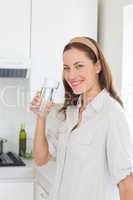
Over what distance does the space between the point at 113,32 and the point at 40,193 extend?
114cm

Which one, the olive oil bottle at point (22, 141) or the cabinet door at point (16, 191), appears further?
the olive oil bottle at point (22, 141)

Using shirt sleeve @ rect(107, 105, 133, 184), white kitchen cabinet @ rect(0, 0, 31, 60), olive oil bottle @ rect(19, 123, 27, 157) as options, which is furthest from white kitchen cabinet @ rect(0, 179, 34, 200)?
shirt sleeve @ rect(107, 105, 133, 184)

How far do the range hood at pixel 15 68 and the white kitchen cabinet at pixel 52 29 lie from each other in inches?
2.1

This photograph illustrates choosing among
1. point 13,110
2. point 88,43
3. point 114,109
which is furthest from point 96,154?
point 13,110

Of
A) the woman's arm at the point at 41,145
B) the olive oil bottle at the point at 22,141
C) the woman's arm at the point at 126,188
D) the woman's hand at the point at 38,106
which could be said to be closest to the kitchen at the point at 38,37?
the olive oil bottle at the point at 22,141

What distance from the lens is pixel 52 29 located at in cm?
284

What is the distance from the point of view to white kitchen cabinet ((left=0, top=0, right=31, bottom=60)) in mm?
2762

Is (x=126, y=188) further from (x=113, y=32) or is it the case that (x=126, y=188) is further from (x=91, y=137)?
(x=113, y=32)

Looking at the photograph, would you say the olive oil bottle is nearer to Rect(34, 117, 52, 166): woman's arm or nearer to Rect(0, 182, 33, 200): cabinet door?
Rect(0, 182, 33, 200): cabinet door

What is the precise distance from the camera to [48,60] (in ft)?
9.37

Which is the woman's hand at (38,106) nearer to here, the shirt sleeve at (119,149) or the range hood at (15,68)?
the shirt sleeve at (119,149)

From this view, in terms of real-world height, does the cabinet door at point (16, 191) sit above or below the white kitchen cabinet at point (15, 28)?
below

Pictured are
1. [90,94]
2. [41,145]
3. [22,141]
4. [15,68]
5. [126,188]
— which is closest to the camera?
[126,188]

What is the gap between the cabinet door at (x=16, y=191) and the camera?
8.79 feet
